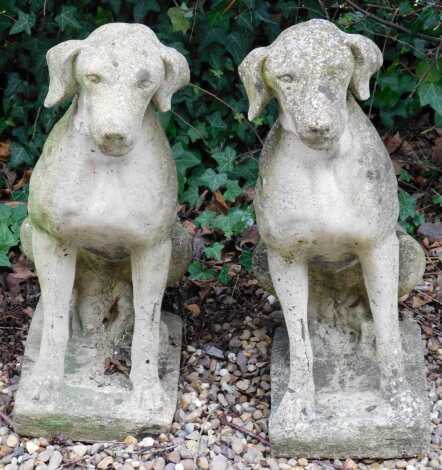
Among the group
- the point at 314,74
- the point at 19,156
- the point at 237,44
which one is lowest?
the point at 19,156

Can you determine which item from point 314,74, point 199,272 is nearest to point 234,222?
point 199,272

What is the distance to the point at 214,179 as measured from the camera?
5.12 meters

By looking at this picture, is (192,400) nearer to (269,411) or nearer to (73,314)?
(269,411)

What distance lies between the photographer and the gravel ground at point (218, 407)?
3984 millimetres

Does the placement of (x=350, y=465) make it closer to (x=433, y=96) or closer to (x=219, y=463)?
(x=219, y=463)

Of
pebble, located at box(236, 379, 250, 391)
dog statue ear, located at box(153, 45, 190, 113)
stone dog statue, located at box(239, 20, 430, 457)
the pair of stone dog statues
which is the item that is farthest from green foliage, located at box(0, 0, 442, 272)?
dog statue ear, located at box(153, 45, 190, 113)

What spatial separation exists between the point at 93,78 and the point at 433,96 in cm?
180

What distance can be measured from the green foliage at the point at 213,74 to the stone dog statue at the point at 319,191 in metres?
0.97

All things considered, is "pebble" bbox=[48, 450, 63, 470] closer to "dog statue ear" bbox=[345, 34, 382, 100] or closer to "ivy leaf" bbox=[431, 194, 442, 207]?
"dog statue ear" bbox=[345, 34, 382, 100]

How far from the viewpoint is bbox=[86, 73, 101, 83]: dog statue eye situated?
11.7 ft

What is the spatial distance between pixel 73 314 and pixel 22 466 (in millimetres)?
667

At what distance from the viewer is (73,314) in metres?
4.40

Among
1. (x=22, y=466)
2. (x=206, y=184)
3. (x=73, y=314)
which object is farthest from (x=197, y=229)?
(x=22, y=466)

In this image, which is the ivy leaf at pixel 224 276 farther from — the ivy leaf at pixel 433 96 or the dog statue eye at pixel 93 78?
the dog statue eye at pixel 93 78
